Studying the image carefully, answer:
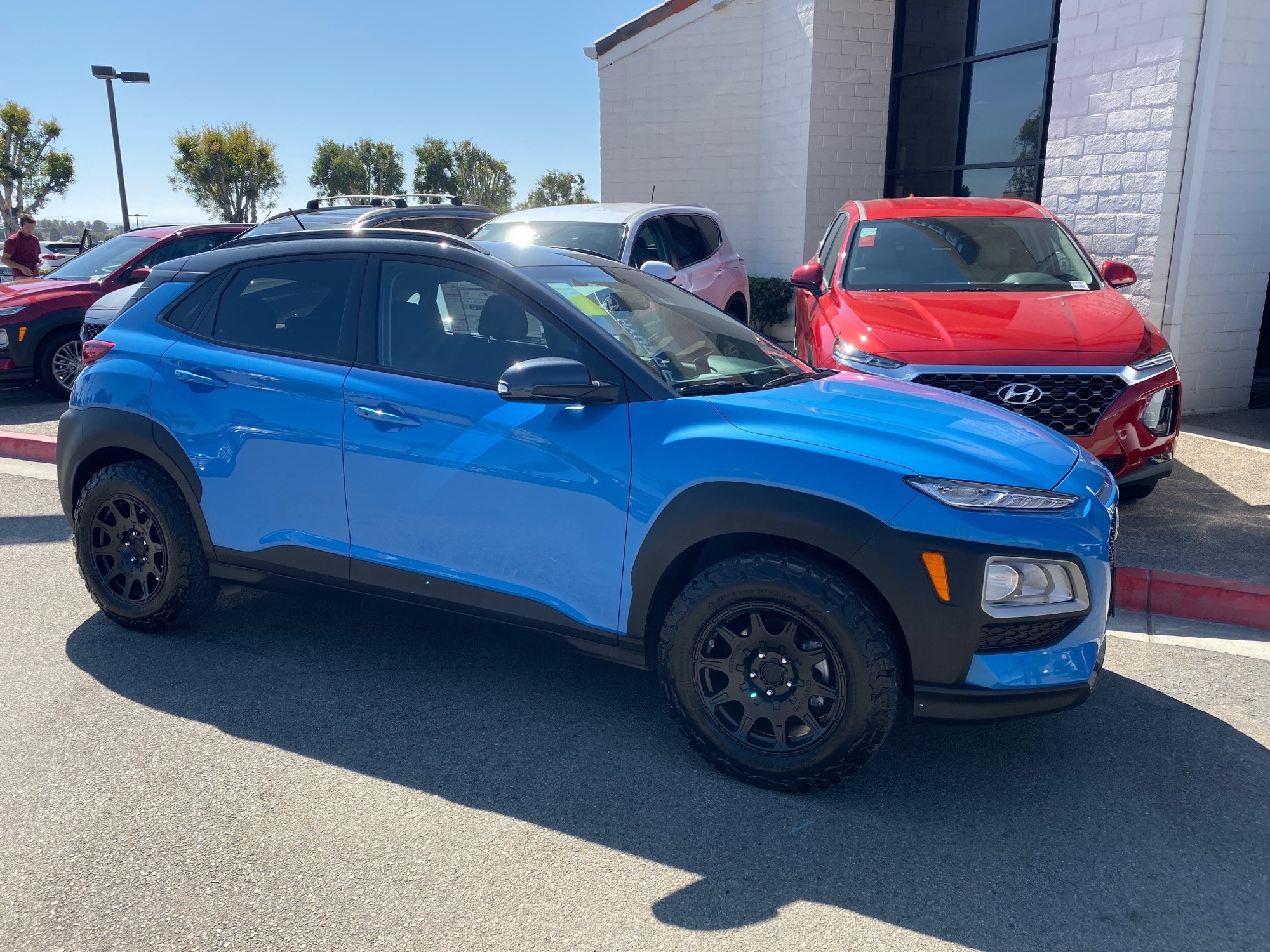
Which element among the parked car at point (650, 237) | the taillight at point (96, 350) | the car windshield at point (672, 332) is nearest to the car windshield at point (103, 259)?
the parked car at point (650, 237)

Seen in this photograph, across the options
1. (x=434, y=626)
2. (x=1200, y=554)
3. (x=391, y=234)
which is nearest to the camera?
(x=391, y=234)

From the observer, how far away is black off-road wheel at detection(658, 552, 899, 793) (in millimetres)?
2857

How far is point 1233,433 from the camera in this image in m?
→ 7.63

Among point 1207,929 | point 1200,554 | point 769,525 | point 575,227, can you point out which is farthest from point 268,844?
point 575,227

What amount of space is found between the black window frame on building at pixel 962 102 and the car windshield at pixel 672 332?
27.1 feet

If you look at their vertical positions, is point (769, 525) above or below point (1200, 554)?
above

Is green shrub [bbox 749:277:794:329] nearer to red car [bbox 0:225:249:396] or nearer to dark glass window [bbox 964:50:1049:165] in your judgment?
dark glass window [bbox 964:50:1049:165]

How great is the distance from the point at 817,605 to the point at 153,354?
9.70ft

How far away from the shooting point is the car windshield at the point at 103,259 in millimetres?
10406

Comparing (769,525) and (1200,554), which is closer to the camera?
(769,525)

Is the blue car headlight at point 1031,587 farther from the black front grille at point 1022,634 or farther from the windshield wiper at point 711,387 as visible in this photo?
the windshield wiper at point 711,387

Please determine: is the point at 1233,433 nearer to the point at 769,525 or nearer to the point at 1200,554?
the point at 1200,554

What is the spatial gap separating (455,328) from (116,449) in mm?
1725

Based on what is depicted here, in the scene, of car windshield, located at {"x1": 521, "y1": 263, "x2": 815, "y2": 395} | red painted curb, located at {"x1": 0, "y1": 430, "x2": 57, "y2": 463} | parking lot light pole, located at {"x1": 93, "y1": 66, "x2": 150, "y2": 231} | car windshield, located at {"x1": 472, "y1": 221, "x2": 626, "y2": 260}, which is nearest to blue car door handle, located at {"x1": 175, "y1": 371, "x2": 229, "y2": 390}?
car windshield, located at {"x1": 521, "y1": 263, "x2": 815, "y2": 395}
